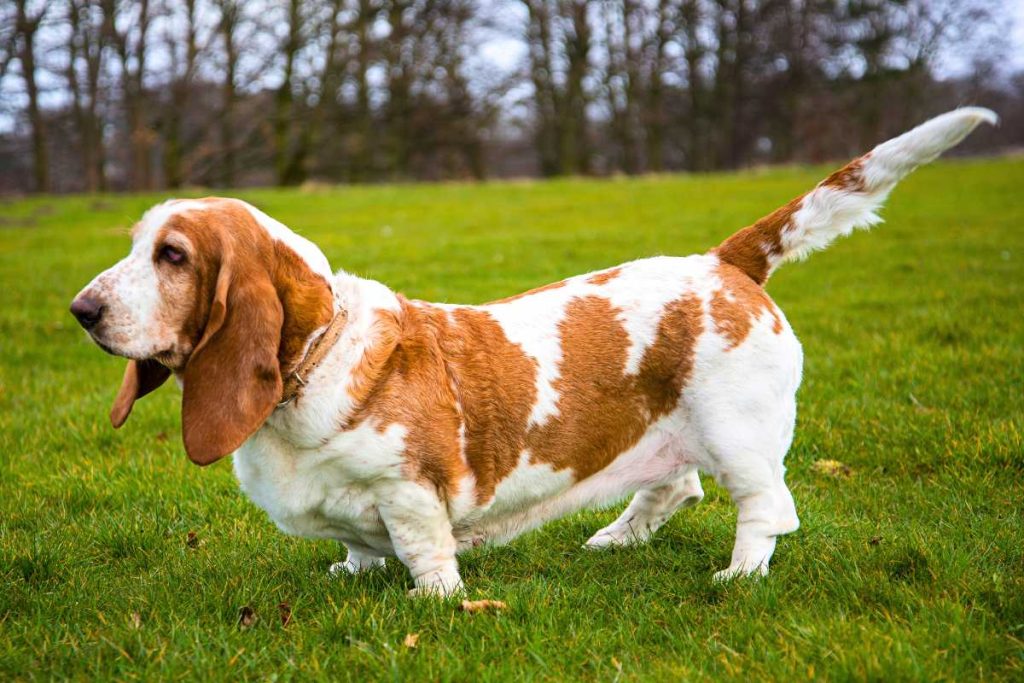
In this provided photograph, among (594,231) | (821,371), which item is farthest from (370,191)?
(821,371)

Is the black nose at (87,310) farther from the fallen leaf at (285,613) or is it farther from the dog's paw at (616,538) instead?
the dog's paw at (616,538)

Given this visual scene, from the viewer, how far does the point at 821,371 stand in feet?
22.1

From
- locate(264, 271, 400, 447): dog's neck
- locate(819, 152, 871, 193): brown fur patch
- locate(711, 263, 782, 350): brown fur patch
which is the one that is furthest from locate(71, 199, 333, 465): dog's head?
locate(819, 152, 871, 193): brown fur patch

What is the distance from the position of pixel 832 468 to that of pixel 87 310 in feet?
12.7

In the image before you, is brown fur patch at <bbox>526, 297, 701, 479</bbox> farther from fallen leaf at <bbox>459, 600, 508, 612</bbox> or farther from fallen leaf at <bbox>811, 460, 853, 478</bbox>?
fallen leaf at <bbox>811, 460, 853, 478</bbox>

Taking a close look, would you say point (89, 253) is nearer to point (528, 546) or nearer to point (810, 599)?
point (528, 546)

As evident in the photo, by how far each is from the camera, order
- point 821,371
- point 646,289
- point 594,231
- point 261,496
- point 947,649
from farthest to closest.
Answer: point 594,231 < point 821,371 < point 646,289 < point 261,496 < point 947,649

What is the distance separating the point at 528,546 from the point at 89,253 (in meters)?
11.7

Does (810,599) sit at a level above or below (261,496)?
below

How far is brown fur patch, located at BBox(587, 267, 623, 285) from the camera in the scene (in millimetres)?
3846

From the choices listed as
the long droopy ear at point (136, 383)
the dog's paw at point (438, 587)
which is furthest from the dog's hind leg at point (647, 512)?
the long droopy ear at point (136, 383)

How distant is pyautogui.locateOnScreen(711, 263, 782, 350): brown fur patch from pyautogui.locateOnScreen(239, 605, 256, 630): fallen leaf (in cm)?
213

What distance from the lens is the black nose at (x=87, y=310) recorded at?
299 cm

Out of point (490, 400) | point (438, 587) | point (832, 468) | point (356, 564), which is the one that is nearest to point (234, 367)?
point (490, 400)
